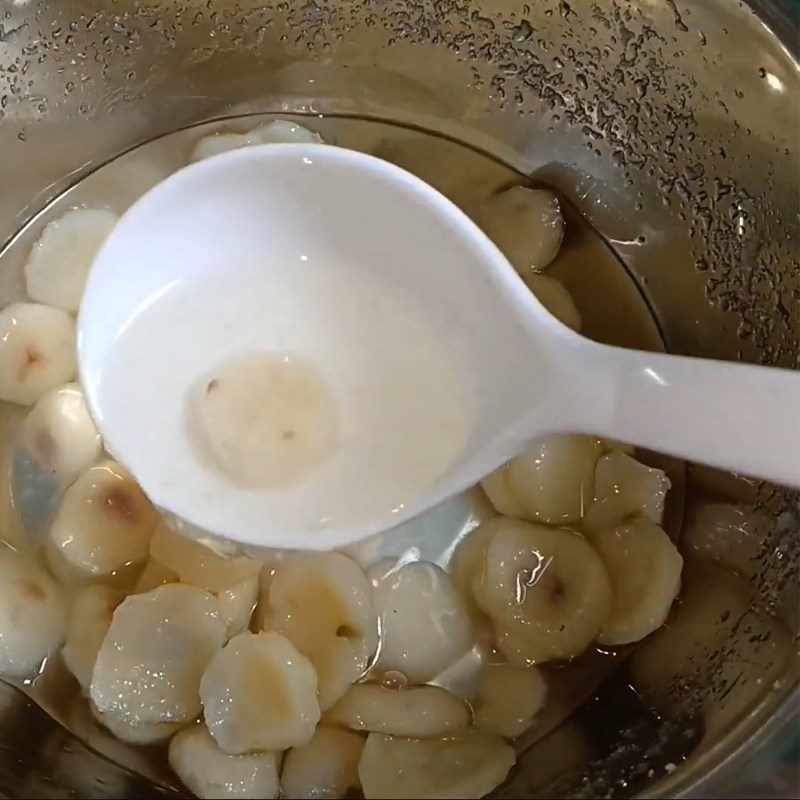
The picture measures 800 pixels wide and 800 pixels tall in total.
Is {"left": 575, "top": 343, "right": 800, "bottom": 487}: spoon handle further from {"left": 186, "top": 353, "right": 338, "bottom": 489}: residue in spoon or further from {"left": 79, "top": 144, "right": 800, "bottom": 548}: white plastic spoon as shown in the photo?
{"left": 186, "top": 353, "right": 338, "bottom": 489}: residue in spoon

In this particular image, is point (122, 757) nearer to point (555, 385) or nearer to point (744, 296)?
point (555, 385)

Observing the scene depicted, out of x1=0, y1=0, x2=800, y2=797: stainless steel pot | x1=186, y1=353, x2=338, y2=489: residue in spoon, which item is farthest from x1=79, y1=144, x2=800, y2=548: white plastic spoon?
x1=0, y1=0, x2=800, y2=797: stainless steel pot

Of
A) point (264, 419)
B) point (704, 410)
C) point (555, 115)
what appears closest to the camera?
point (704, 410)

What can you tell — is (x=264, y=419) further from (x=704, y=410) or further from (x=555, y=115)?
(x=555, y=115)

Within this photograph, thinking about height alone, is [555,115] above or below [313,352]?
above

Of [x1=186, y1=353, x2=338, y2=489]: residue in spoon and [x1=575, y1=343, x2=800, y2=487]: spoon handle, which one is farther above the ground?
[x1=575, y1=343, x2=800, y2=487]: spoon handle

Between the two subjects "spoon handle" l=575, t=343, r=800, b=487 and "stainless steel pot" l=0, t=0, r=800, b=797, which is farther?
"stainless steel pot" l=0, t=0, r=800, b=797

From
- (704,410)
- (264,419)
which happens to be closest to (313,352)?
(264,419)
